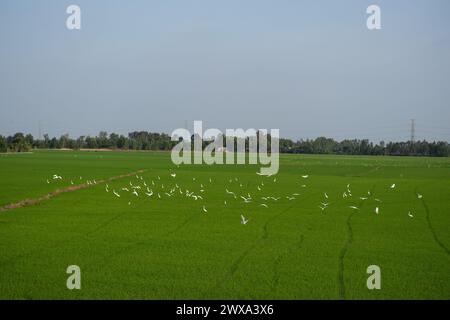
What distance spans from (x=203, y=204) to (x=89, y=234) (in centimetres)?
891

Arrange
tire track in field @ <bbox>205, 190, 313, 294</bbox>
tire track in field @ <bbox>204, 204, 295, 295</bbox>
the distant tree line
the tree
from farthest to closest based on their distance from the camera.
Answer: the distant tree line, the tree, tire track in field @ <bbox>205, 190, 313, 294</bbox>, tire track in field @ <bbox>204, 204, 295, 295</bbox>

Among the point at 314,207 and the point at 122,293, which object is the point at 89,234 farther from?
the point at 314,207

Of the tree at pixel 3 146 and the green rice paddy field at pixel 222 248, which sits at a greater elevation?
the tree at pixel 3 146

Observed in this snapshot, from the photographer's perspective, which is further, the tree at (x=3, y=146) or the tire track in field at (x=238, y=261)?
the tree at (x=3, y=146)

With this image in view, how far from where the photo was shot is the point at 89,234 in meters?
15.9

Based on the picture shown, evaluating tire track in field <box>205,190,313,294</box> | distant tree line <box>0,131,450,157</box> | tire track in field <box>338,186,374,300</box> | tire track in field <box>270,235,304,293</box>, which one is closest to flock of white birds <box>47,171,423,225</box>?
tire track in field <box>338,186,374,300</box>

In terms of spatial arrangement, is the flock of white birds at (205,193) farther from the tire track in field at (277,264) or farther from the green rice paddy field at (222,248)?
the tire track in field at (277,264)

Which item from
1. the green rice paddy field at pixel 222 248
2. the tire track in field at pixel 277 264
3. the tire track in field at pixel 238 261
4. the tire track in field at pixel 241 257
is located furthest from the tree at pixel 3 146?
the tire track in field at pixel 277 264

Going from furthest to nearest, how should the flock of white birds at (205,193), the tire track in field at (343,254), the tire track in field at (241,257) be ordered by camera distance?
the flock of white birds at (205,193), the tire track in field at (241,257), the tire track in field at (343,254)

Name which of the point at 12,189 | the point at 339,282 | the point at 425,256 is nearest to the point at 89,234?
the point at 339,282

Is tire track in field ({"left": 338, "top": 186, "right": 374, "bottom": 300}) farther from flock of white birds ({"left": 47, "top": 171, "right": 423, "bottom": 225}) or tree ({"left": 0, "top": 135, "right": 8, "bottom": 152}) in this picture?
tree ({"left": 0, "top": 135, "right": 8, "bottom": 152})

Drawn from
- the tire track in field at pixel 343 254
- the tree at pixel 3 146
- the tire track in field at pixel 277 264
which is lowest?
the tire track in field at pixel 343 254

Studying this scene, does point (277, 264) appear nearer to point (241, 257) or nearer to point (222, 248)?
point (241, 257)

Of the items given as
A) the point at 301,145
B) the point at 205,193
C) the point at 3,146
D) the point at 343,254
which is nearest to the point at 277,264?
the point at 343,254
